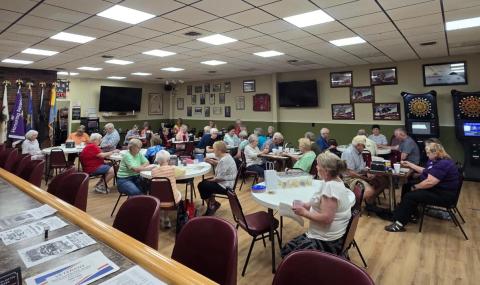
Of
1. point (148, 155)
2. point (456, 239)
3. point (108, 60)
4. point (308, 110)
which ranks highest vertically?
point (108, 60)

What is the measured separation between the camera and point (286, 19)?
13.7 ft

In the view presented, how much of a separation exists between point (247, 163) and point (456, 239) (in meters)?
3.69

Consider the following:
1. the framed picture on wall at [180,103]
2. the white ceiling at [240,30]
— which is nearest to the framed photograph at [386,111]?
the white ceiling at [240,30]

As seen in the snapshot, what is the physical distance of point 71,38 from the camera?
516cm

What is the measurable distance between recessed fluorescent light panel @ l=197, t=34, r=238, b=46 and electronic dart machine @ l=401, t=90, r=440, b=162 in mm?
4882

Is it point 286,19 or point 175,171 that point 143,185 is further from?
point 286,19

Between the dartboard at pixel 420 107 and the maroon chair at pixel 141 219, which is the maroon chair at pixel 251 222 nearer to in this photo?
the maroon chair at pixel 141 219

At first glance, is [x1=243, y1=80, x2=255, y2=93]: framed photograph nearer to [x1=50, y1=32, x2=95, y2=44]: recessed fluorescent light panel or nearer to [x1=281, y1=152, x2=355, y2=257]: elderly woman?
A: [x1=50, y1=32, x2=95, y2=44]: recessed fluorescent light panel

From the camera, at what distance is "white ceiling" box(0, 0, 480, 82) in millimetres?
3637

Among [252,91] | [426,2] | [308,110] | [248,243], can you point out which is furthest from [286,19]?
[252,91]

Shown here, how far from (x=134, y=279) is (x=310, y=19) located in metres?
4.12

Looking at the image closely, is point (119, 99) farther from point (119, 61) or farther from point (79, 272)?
point (79, 272)

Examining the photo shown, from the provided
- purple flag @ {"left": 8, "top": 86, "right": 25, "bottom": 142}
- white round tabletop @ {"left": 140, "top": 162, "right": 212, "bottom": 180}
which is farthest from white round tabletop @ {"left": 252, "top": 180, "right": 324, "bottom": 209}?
purple flag @ {"left": 8, "top": 86, "right": 25, "bottom": 142}

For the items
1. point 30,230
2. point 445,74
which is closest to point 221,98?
point 445,74
